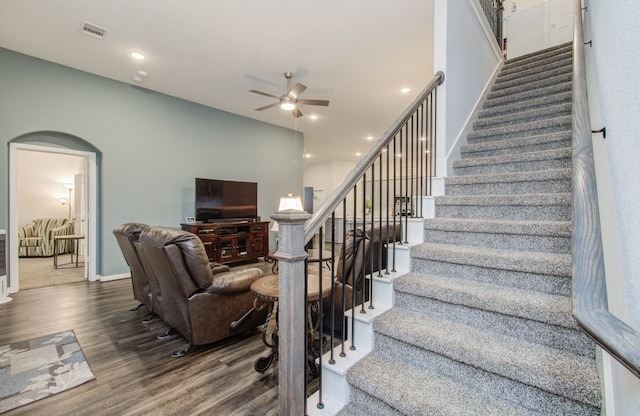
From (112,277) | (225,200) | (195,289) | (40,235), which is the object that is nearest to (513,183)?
(195,289)

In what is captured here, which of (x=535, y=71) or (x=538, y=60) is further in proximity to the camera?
(x=538, y=60)

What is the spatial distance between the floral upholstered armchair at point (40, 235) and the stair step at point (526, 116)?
8.45 metres

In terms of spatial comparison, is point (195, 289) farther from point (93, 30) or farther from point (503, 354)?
point (93, 30)

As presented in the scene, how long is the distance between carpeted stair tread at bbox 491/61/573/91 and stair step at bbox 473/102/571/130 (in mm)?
920

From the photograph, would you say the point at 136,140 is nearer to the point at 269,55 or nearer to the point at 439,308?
the point at 269,55

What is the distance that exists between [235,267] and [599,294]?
5.64 meters

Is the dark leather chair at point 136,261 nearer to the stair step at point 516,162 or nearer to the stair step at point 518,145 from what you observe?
the stair step at point 516,162

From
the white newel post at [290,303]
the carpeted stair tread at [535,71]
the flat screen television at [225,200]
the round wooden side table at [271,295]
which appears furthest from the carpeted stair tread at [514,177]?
the flat screen television at [225,200]

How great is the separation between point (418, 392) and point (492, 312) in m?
0.58

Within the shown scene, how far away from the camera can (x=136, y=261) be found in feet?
9.93

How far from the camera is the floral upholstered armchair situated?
6316 mm

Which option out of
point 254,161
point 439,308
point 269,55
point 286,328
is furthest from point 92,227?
point 439,308

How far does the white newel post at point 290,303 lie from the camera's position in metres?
1.27

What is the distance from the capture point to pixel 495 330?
1.50m
